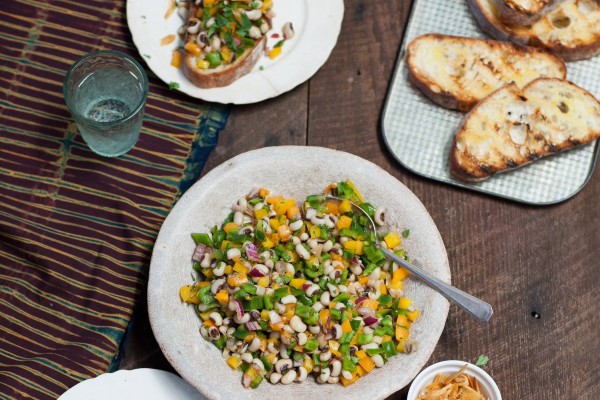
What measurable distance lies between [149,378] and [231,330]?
30 centimetres

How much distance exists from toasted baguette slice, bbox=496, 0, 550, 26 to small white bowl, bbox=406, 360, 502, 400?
1.13 m

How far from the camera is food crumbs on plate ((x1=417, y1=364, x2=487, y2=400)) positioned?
2459 millimetres

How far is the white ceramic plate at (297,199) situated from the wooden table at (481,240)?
264mm

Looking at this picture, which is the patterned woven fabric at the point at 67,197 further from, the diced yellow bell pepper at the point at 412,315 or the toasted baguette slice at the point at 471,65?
the diced yellow bell pepper at the point at 412,315

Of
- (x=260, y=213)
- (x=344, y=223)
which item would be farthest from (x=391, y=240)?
(x=260, y=213)

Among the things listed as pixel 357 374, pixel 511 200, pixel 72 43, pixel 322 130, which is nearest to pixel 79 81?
pixel 72 43

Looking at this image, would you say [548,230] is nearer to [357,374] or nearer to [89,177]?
[357,374]

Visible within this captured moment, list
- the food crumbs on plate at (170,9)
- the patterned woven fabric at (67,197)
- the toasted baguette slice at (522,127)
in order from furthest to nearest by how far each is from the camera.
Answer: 1. the food crumbs on plate at (170,9)
2. the toasted baguette slice at (522,127)
3. the patterned woven fabric at (67,197)

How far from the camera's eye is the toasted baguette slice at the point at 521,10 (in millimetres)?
2783

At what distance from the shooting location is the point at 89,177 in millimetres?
2760

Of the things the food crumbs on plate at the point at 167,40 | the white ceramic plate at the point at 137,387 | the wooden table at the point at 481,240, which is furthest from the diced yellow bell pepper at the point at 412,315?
the food crumbs on plate at the point at 167,40

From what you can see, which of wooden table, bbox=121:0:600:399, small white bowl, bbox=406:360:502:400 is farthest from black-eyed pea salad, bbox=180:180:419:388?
wooden table, bbox=121:0:600:399

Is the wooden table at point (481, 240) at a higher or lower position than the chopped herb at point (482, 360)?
higher

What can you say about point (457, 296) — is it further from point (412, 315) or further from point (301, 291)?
point (301, 291)
